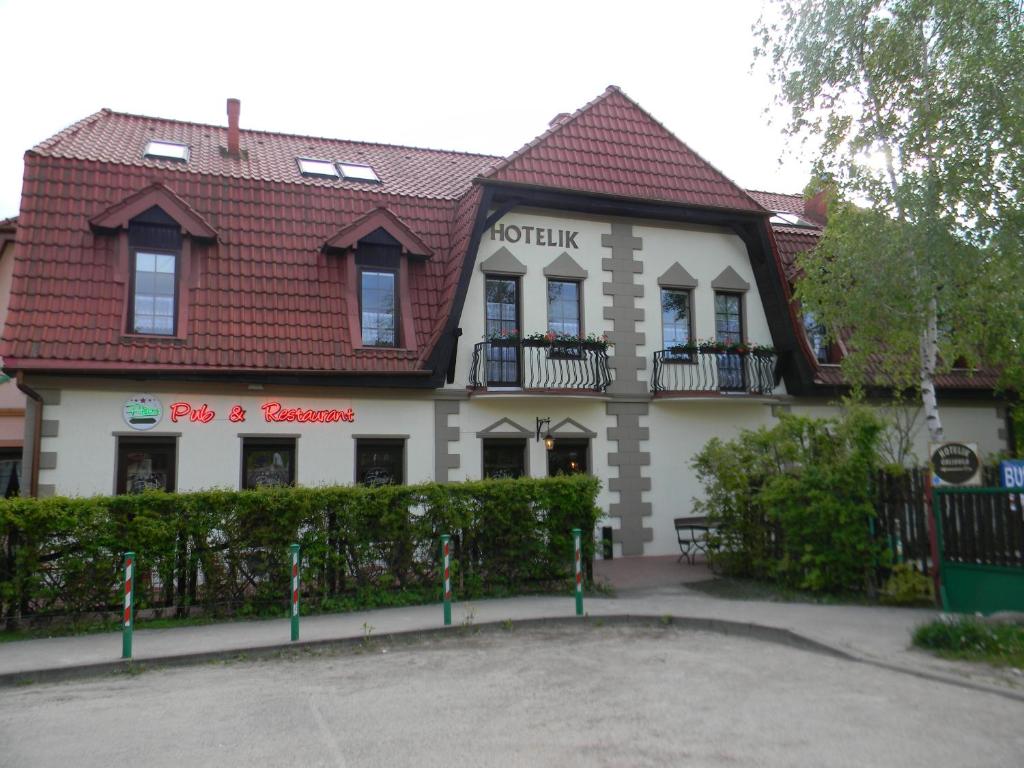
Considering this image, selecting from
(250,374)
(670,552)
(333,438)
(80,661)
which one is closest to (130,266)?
(250,374)

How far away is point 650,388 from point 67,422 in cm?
1098

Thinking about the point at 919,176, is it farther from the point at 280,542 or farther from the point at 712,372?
the point at 280,542

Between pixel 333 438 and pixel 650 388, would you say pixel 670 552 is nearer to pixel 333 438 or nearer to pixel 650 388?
pixel 650 388

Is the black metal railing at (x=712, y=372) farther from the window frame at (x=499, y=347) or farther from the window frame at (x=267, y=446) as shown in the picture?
the window frame at (x=267, y=446)

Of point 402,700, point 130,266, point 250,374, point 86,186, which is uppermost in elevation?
point 86,186

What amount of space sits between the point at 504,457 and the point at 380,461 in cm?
253

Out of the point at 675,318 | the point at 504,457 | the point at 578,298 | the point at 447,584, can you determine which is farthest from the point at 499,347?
the point at 447,584

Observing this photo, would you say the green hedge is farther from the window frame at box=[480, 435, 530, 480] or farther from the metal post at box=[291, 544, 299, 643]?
the window frame at box=[480, 435, 530, 480]

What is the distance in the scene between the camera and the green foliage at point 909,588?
10609mm

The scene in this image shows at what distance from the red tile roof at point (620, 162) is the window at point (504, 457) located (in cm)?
523

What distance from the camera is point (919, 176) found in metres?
13.2

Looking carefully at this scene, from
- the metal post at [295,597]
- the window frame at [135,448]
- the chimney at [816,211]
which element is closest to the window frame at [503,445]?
the window frame at [135,448]

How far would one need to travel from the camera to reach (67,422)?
1323 cm

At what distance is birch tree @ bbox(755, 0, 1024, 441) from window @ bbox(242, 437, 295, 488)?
1002 cm
